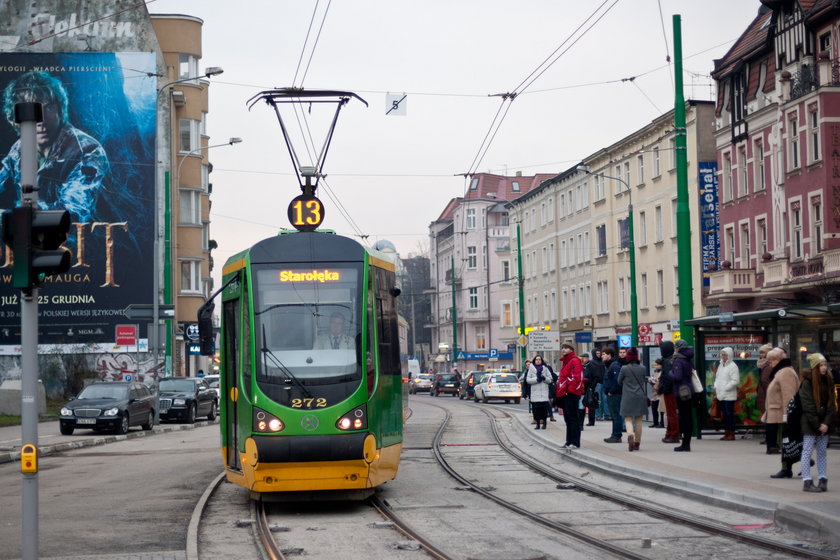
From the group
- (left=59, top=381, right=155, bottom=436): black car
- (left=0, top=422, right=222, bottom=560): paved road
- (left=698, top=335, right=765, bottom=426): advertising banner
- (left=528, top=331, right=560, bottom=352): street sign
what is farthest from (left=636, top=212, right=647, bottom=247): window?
(left=698, top=335, right=765, bottom=426): advertising banner

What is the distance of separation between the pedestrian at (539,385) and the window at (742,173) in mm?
21202

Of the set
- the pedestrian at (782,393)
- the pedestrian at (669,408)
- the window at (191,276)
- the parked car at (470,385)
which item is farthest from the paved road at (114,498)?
the parked car at (470,385)

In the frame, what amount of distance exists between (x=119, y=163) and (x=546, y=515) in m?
45.5

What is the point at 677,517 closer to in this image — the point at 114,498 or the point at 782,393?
the point at 782,393

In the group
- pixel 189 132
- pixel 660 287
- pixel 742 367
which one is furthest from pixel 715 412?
pixel 189 132

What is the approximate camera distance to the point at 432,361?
123 metres

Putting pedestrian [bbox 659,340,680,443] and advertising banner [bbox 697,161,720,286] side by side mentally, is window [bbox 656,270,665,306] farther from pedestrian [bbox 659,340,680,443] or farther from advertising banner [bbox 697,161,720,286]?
pedestrian [bbox 659,340,680,443]

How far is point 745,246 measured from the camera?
155 ft

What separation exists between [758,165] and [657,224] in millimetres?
14331

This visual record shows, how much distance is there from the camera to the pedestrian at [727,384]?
2177cm

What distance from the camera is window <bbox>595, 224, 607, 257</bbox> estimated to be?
221ft

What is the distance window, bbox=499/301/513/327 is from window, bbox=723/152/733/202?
4631 cm

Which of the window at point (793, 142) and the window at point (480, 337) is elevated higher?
the window at point (793, 142)

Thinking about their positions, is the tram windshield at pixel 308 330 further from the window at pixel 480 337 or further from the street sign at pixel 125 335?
the window at pixel 480 337
